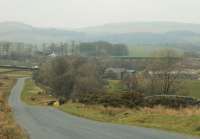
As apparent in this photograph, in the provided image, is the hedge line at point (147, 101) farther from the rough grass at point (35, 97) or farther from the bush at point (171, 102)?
the rough grass at point (35, 97)

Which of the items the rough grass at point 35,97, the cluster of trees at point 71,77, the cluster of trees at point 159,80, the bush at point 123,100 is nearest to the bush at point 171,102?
the bush at point 123,100

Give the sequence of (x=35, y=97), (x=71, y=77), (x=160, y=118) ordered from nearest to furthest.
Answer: (x=160, y=118)
(x=35, y=97)
(x=71, y=77)

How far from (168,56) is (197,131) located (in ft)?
227

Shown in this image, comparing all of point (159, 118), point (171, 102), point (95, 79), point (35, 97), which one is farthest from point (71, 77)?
point (159, 118)

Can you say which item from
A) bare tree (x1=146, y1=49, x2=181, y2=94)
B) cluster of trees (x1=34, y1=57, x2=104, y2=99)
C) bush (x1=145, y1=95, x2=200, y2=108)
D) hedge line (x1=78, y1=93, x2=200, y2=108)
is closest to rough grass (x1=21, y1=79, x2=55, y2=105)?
cluster of trees (x1=34, y1=57, x2=104, y2=99)

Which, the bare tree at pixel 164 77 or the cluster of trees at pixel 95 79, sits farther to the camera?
the cluster of trees at pixel 95 79

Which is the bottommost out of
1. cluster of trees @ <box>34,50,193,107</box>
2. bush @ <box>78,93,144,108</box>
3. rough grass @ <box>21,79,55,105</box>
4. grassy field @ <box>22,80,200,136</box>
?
rough grass @ <box>21,79,55,105</box>

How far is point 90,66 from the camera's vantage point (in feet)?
295

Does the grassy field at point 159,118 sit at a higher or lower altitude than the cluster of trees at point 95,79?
higher

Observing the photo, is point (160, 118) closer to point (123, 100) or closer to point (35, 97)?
point (123, 100)

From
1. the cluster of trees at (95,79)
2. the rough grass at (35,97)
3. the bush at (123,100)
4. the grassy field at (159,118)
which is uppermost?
the grassy field at (159,118)

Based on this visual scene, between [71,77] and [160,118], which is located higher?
[160,118]

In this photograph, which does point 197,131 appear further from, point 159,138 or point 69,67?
point 69,67

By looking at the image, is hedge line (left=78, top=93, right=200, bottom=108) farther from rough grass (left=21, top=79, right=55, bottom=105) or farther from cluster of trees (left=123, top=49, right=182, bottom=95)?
cluster of trees (left=123, top=49, right=182, bottom=95)
